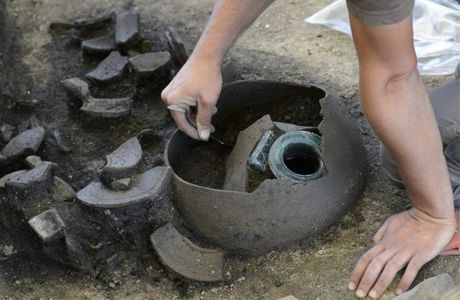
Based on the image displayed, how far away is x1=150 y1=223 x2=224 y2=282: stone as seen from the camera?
2.55 meters

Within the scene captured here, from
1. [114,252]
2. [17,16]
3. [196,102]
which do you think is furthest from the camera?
[17,16]

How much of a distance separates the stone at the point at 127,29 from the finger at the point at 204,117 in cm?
112

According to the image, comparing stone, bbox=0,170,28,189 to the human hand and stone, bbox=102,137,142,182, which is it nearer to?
stone, bbox=102,137,142,182

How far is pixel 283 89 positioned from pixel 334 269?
0.73 metres

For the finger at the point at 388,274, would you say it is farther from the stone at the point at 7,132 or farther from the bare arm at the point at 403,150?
the stone at the point at 7,132

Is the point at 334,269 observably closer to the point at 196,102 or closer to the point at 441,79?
the point at 196,102

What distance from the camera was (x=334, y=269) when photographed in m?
2.56

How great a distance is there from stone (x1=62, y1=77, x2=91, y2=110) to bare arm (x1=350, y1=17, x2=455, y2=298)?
1.34m

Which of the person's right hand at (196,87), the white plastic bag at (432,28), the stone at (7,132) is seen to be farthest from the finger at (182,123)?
the white plastic bag at (432,28)

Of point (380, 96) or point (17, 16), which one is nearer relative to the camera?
point (380, 96)

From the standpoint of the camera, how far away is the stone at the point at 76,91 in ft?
10.6

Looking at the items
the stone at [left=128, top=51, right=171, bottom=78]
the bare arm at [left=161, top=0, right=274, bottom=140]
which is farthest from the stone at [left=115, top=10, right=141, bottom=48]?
the bare arm at [left=161, top=0, right=274, bottom=140]

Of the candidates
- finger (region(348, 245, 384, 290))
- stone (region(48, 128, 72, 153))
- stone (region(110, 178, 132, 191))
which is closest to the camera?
finger (region(348, 245, 384, 290))

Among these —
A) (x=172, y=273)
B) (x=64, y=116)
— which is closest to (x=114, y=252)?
(x=172, y=273)
